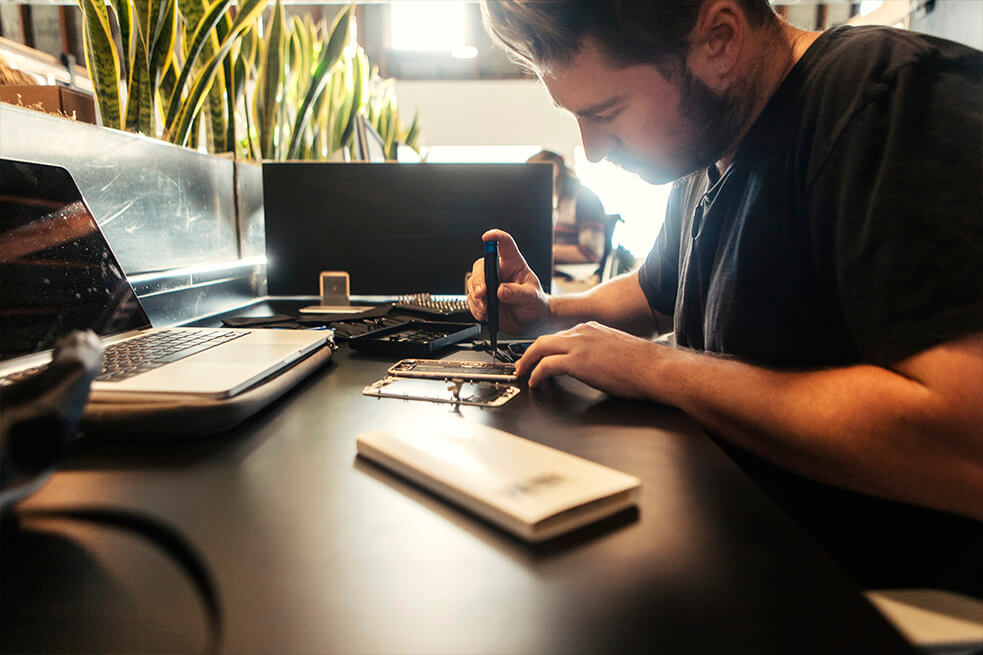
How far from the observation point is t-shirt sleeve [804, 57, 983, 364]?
20.9 inches

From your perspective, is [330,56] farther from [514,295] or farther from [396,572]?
[396,572]

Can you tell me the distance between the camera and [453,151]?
716cm

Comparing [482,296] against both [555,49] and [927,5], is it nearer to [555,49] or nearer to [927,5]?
[555,49]

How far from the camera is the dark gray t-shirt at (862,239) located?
1.79 ft

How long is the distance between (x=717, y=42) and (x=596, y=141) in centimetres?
19

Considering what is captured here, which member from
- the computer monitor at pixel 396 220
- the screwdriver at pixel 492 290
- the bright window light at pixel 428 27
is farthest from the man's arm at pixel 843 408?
the bright window light at pixel 428 27

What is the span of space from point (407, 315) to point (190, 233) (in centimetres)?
52

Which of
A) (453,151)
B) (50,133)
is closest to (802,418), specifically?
(50,133)

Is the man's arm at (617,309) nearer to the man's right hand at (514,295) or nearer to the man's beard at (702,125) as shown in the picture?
the man's right hand at (514,295)

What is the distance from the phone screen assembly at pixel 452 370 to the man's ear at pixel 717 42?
431 mm

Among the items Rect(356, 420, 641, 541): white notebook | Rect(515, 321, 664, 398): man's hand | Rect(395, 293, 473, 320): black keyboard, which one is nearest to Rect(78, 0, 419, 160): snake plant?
Rect(395, 293, 473, 320): black keyboard

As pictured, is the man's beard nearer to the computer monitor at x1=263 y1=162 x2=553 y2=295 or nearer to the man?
the man

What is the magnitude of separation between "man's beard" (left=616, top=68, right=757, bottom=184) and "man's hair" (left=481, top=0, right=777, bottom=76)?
4cm

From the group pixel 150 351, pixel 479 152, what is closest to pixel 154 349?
pixel 150 351
